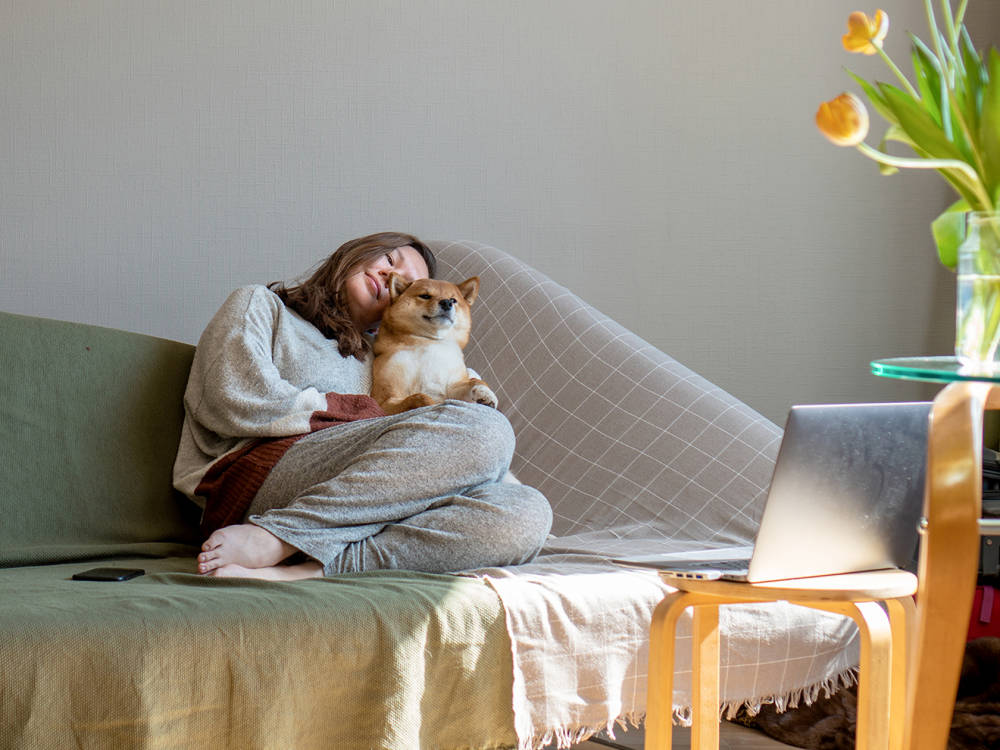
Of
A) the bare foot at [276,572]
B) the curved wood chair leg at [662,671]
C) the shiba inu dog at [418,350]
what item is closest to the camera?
the curved wood chair leg at [662,671]

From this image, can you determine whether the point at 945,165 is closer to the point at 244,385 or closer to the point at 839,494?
the point at 839,494

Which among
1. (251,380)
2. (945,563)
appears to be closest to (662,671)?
(945,563)

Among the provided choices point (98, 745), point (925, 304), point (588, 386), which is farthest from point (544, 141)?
point (98, 745)

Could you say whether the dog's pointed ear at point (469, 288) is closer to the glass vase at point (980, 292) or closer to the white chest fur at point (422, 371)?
the white chest fur at point (422, 371)

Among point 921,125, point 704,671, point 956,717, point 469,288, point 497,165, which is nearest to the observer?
point 921,125

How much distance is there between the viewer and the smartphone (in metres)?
1.46

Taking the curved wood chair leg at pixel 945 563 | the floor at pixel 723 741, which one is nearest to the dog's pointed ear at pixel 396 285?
the floor at pixel 723 741

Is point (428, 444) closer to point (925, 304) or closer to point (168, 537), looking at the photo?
point (168, 537)

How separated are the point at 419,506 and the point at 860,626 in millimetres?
701

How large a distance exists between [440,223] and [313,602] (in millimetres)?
1421

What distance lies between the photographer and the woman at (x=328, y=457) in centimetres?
152

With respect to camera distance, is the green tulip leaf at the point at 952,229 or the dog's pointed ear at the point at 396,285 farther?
the dog's pointed ear at the point at 396,285

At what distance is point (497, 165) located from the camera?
2.54 meters

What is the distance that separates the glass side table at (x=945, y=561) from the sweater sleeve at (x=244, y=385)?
3.54ft
